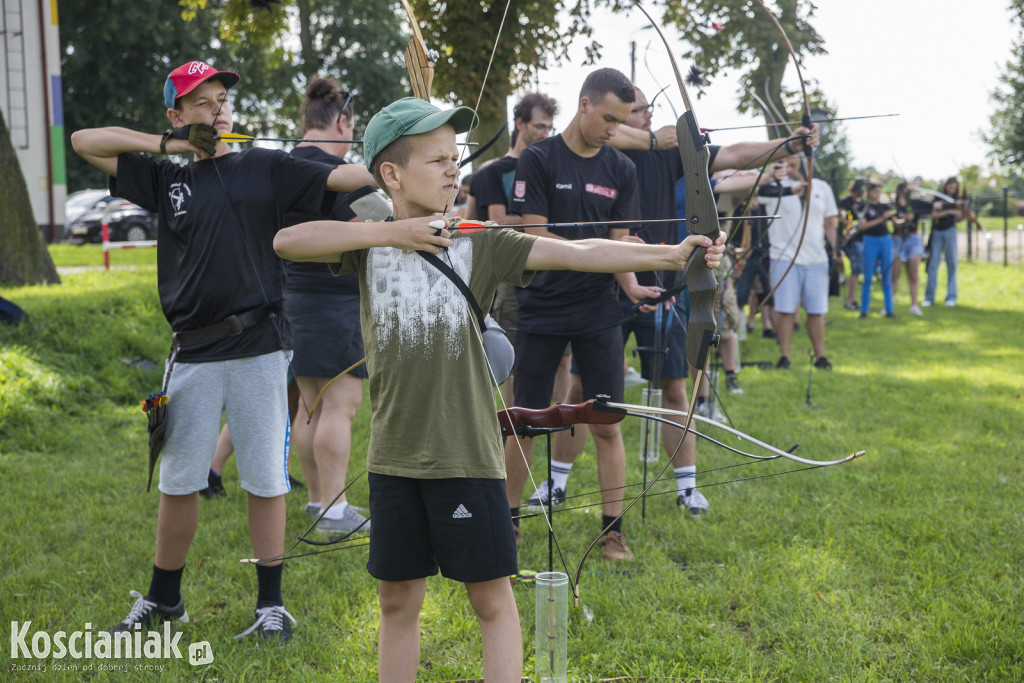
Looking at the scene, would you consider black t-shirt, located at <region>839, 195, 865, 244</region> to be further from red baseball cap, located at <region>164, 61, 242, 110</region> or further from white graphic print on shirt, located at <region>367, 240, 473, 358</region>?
white graphic print on shirt, located at <region>367, 240, 473, 358</region>

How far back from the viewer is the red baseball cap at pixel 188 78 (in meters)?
2.70

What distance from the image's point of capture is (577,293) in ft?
10.9

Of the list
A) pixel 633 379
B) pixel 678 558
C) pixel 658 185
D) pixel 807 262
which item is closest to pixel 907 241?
pixel 807 262

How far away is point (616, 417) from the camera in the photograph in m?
2.41

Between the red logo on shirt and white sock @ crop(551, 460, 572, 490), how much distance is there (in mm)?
1313

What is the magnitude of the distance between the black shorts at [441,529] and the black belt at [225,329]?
925mm

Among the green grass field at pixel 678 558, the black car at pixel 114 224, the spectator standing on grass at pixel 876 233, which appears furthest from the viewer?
the black car at pixel 114 224

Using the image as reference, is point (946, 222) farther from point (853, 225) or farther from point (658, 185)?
point (658, 185)

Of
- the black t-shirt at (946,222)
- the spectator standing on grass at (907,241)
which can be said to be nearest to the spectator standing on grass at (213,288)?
the spectator standing on grass at (907,241)

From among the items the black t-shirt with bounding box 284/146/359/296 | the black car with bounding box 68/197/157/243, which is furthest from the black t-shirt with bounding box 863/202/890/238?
the black car with bounding box 68/197/157/243

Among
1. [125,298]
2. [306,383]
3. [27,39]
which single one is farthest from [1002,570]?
[27,39]

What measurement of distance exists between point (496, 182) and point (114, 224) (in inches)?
687

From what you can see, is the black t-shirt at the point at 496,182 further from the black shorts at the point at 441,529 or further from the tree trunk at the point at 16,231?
the tree trunk at the point at 16,231

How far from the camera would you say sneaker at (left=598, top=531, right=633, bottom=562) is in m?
3.35
